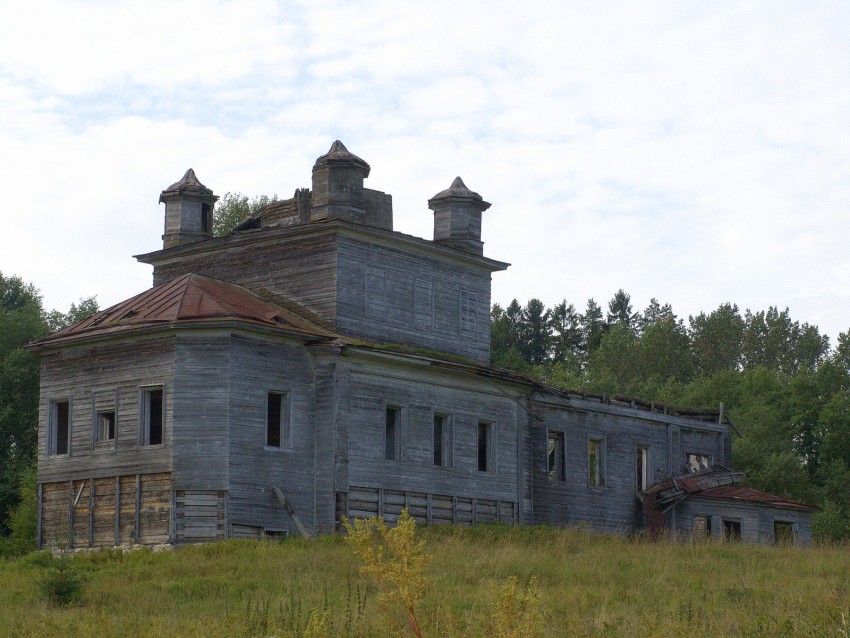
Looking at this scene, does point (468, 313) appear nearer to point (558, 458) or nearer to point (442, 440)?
point (442, 440)

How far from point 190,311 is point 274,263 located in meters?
4.98

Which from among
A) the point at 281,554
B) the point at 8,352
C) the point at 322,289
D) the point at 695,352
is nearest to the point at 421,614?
the point at 281,554

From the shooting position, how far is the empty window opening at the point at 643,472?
138ft

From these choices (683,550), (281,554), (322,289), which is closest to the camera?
(281,554)

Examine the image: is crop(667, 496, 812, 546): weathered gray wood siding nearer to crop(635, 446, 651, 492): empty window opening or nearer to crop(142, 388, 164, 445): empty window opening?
crop(635, 446, 651, 492): empty window opening

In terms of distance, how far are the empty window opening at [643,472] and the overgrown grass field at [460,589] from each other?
9.77 metres

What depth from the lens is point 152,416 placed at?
32031 mm

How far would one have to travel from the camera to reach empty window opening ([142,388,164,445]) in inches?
1212

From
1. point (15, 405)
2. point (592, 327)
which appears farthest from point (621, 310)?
point (15, 405)

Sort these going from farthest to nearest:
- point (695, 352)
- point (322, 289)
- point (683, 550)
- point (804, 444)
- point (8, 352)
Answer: point (695, 352), point (804, 444), point (8, 352), point (322, 289), point (683, 550)

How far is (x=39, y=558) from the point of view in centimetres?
2862

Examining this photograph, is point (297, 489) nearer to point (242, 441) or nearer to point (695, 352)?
point (242, 441)

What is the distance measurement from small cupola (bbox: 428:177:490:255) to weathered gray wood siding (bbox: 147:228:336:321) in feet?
16.1

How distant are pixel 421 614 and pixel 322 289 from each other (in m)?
17.2
